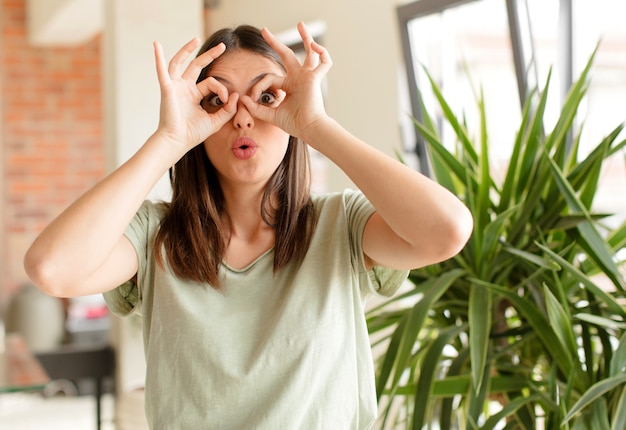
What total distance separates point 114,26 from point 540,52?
2507 mm

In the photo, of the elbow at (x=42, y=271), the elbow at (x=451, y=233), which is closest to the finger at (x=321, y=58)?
the elbow at (x=451, y=233)

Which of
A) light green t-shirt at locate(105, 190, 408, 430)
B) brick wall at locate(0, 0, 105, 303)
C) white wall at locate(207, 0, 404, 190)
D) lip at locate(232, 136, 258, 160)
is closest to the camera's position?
light green t-shirt at locate(105, 190, 408, 430)

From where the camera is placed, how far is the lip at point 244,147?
140cm

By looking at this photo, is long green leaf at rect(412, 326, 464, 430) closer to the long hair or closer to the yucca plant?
the yucca plant

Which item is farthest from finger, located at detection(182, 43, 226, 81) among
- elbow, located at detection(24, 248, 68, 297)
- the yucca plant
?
the yucca plant

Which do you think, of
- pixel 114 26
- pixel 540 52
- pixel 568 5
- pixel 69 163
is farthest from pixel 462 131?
pixel 69 163

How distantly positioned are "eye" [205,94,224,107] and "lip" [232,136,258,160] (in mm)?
85

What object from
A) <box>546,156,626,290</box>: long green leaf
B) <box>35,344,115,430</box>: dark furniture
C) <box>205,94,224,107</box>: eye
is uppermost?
<box>205,94,224,107</box>: eye

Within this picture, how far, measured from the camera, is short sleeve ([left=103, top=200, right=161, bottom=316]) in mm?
1433

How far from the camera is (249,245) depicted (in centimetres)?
→ 147

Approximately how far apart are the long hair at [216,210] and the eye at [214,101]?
72 mm

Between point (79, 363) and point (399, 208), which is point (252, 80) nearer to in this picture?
point (399, 208)

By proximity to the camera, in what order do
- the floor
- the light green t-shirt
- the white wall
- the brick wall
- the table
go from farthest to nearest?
1. the brick wall
2. the floor
3. the white wall
4. the table
5. the light green t-shirt

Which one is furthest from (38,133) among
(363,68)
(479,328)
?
(479,328)
